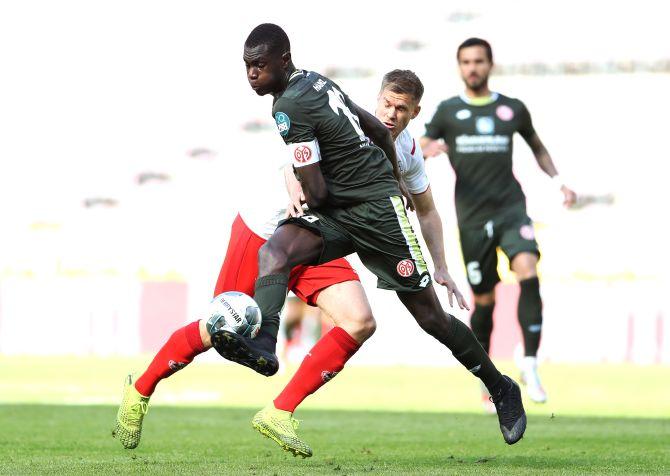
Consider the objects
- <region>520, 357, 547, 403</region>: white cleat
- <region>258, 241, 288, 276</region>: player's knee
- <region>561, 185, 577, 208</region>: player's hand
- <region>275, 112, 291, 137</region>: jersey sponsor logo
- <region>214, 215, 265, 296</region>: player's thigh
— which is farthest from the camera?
<region>561, 185, 577, 208</region>: player's hand

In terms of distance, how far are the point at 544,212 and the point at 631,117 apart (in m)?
5.97

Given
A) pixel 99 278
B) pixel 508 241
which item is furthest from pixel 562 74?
pixel 508 241

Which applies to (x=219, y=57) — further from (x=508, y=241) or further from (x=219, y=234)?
(x=508, y=241)

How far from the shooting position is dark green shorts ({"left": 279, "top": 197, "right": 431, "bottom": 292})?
19.0ft

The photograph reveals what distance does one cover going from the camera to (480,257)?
9.71 meters

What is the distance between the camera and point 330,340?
20.4 feet

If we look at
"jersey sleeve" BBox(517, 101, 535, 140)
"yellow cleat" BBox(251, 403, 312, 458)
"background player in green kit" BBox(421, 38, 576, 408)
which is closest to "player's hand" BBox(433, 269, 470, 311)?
"yellow cleat" BBox(251, 403, 312, 458)

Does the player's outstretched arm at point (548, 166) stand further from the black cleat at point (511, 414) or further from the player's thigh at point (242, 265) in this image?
the player's thigh at point (242, 265)

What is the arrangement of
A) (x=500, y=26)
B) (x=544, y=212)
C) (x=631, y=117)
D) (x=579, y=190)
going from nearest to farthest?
(x=544, y=212) → (x=579, y=190) → (x=631, y=117) → (x=500, y=26)

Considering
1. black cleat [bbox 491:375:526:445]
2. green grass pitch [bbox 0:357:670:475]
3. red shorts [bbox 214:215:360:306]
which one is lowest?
green grass pitch [bbox 0:357:670:475]

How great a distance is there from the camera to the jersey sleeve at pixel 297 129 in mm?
5500

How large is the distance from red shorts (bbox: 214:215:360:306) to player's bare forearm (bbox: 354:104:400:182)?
63cm

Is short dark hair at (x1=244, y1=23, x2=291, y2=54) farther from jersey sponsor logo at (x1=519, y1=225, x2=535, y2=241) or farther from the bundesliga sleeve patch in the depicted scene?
jersey sponsor logo at (x1=519, y1=225, x2=535, y2=241)

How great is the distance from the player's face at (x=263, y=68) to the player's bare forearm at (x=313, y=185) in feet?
1.35
